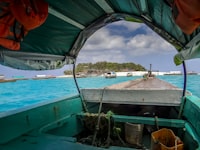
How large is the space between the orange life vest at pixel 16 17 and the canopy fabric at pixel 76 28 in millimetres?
437

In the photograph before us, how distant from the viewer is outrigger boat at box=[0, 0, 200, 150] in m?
1.55

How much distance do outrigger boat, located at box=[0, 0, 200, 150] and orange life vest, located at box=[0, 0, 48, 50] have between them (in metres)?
0.46

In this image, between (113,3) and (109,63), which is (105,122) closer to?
(113,3)

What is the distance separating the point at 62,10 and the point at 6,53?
0.73 m

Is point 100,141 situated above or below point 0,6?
below

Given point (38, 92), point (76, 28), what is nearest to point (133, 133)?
point (76, 28)

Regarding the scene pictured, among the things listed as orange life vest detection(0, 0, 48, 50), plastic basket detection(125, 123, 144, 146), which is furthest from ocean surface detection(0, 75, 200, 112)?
orange life vest detection(0, 0, 48, 50)

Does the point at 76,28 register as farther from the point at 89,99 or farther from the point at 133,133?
the point at 133,133

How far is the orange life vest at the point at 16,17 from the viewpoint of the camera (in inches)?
39.0

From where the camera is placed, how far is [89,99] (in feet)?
9.98

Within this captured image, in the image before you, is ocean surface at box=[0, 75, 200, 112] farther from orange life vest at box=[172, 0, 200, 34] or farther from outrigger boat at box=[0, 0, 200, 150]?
orange life vest at box=[172, 0, 200, 34]

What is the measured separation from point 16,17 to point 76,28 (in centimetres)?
123

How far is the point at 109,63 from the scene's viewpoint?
45.1 m

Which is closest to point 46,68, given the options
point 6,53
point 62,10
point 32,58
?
point 32,58
